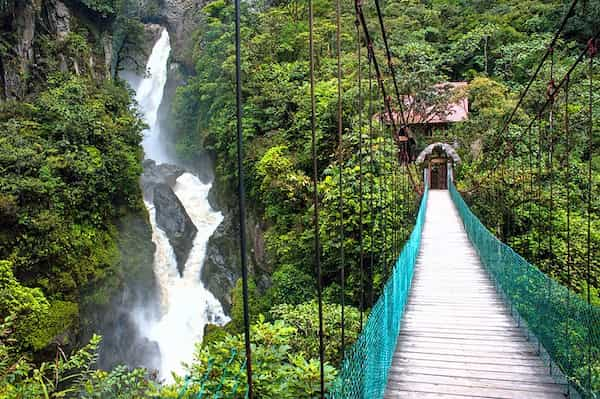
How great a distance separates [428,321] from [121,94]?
481 inches

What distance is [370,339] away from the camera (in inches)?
90.3

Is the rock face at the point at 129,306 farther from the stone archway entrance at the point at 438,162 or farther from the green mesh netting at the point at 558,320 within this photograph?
the stone archway entrance at the point at 438,162

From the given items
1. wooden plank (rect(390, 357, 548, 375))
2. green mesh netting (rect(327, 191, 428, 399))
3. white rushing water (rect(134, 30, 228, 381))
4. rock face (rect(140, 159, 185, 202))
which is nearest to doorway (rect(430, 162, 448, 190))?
white rushing water (rect(134, 30, 228, 381))

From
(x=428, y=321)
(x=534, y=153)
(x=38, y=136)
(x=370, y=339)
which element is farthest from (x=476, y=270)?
(x=38, y=136)

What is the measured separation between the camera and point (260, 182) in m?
11.0

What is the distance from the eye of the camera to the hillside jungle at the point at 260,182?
5.00 m

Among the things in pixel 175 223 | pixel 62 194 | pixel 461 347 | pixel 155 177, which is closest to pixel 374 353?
pixel 461 347

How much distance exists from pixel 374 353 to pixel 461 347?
1.28m

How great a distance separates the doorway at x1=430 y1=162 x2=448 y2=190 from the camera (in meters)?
16.8

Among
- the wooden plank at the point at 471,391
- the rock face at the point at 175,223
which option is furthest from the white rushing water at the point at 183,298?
the wooden plank at the point at 471,391

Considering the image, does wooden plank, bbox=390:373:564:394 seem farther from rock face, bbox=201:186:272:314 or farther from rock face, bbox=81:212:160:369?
rock face, bbox=201:186:272:314

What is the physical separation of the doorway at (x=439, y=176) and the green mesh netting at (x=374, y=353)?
558 inches

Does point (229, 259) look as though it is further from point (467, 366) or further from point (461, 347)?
point (467, 366)

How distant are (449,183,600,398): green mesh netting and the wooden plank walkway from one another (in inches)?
6.5
